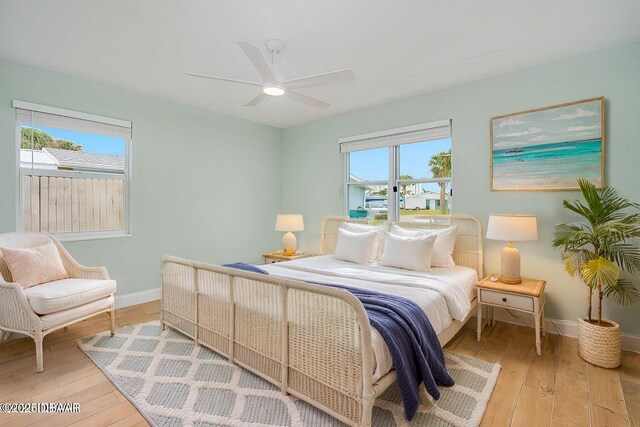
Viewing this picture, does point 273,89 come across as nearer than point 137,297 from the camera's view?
Yes

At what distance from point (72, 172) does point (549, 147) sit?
5074mm

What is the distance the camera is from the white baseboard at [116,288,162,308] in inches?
149

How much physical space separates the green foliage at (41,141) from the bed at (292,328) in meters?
1.89

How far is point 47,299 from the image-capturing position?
2.46 metres

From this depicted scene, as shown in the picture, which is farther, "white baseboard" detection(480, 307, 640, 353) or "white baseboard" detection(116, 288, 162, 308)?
"white baseboard" detection(116, 288, 162, 308)

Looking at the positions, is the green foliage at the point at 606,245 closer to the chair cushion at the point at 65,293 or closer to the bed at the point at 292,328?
the bed at the point at 292,328

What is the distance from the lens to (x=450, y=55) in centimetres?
291

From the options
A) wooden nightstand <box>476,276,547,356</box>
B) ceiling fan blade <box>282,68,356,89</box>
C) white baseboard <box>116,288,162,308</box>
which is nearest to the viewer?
ceiling fan blade <box>282,68,356,89</box>

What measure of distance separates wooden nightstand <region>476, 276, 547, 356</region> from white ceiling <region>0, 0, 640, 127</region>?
7.00 ft

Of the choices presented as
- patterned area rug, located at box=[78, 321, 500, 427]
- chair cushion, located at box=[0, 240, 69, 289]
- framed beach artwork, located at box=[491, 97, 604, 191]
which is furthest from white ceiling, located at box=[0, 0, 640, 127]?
patterned area rug, located at box=[78, 321, 500, 427]

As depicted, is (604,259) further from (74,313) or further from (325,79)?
(74,313)

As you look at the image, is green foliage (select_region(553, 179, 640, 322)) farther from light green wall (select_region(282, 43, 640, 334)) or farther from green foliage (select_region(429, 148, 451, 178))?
green foliage (select_region(429, 148, 451, 178))

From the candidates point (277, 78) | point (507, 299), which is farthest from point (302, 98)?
point (507, 299)

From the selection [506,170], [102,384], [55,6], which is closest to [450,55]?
[506,170]
